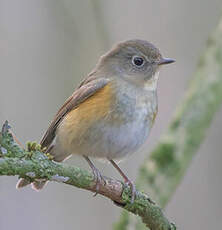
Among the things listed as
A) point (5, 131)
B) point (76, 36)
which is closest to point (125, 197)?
point (5, 131)

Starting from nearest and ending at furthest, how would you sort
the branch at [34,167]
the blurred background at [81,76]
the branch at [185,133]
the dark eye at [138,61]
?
the branch at [34,167]
the branch at [185,133]
the dark eye at [138,61]
the blurred background at [81,76]

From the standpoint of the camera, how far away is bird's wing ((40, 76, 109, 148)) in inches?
178

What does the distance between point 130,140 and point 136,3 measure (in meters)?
4.00

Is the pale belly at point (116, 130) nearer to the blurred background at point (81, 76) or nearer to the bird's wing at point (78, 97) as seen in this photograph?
the bird's wing at point (78, 97)

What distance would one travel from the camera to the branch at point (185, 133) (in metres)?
4.40

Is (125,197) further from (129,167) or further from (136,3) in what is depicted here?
(136,3)

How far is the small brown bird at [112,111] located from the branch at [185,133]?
0.75ft

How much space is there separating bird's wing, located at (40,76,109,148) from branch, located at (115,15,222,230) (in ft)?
2.34

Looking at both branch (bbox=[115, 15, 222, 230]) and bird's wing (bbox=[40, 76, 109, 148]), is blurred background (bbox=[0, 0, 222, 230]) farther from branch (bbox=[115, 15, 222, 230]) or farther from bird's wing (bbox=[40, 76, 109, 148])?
bird's wing (bbox=[40, 76, 109, 148])

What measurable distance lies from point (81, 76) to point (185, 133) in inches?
107

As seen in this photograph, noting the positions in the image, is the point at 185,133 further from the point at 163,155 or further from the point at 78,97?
the point at 78,97

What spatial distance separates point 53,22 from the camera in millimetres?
7289

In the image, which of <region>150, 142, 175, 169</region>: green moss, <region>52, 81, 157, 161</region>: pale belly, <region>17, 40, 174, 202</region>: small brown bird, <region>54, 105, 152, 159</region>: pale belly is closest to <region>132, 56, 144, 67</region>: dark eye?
<region>17, 40, 174, 202</region>: small brown bird

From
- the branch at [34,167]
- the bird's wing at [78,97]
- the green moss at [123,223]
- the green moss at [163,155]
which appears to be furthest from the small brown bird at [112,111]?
the branch at [34,167]
